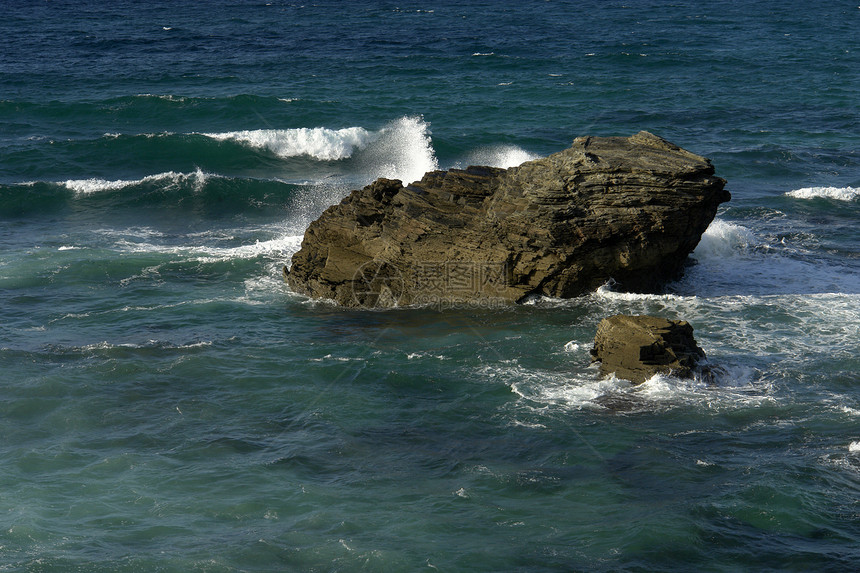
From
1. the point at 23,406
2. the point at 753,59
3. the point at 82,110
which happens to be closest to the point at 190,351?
the point at 23,406

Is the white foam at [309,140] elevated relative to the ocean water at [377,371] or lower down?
elevated

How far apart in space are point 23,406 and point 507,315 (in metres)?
9.99

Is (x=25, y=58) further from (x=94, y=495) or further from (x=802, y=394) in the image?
(x=802, y=394)

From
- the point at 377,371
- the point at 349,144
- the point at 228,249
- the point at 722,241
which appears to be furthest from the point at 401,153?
the point at 377,371

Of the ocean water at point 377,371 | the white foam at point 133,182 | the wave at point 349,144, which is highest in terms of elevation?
the wave at point 349,144

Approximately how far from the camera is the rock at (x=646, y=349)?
16.4 meters

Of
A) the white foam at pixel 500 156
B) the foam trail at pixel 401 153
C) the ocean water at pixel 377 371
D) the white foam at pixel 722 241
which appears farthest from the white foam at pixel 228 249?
the white foam at pixel 722 241

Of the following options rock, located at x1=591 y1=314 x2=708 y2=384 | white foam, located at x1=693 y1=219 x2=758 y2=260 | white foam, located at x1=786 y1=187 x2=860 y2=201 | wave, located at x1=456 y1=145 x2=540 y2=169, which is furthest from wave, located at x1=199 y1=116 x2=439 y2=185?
rock, located at x1=591 y1=314 x2=708 y2=384

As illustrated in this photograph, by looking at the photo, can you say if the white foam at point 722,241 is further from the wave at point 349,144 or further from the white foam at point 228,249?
the wave at point 349,144

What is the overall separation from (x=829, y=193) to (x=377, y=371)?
18342 millimetres

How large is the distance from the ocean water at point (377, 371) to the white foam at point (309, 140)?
142 millimetres

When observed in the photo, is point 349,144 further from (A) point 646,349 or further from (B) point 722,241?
(A) point 646,349

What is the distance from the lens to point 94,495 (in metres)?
13.8

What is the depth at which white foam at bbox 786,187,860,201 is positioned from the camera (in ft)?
94.5
